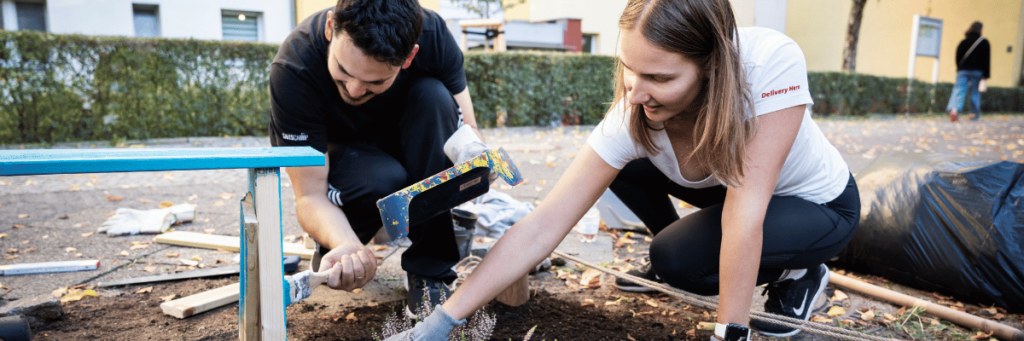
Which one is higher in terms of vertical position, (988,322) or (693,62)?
(693,62)

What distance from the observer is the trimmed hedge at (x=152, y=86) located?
221 inches

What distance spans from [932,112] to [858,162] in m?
11.3

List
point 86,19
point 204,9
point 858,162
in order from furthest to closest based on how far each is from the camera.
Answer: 1. point 204,9
2. point 86,19
3. point 858,162

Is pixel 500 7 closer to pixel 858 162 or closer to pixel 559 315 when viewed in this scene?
pixel 858 162

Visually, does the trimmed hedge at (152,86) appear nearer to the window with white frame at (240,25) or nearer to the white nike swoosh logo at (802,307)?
the white nike swoosh logo at (802,307)

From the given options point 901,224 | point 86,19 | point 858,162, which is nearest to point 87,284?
point 901,224

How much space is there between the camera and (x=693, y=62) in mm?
1350

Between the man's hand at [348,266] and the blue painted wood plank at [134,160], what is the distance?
0.36m

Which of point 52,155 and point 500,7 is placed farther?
point 500,7

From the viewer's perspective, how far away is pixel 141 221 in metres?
3.05

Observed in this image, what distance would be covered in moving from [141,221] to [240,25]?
9.48 meters

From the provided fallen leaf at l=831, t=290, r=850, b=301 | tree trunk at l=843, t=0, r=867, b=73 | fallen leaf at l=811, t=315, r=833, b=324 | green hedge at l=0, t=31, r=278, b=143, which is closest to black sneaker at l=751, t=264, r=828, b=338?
fallen leaf at l=811, t=315, r=833, b=324

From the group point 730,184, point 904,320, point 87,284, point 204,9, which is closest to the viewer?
point 730,184

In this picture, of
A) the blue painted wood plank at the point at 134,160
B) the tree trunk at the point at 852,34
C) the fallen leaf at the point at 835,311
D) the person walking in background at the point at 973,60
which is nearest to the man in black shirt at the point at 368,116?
the blue painted wood plank at the point at 134,160
